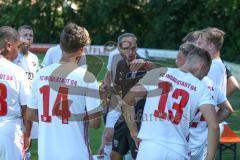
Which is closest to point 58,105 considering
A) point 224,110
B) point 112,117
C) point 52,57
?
point 224,110

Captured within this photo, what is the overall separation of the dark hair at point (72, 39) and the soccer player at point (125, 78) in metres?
2.58

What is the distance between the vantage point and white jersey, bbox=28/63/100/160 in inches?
208

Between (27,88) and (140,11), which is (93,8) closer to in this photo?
(140,11)

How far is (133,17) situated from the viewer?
3084 cm

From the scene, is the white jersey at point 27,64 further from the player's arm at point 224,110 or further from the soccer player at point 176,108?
the soccer player at point 176,108

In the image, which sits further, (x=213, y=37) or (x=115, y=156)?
(x=115, y=156)

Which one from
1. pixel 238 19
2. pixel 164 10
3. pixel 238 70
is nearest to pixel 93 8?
pixel 164 10

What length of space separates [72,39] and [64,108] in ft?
1.97

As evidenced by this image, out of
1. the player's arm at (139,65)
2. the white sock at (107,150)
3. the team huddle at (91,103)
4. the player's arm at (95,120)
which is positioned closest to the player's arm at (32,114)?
the team huddle at (91,103)

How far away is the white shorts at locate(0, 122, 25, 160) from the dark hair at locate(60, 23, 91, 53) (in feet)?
3.60

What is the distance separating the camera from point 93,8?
30.7m

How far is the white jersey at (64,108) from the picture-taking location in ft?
17.4

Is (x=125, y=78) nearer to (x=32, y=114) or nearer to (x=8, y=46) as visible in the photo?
(x=8, y=46)

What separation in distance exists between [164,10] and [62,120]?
2426cm
